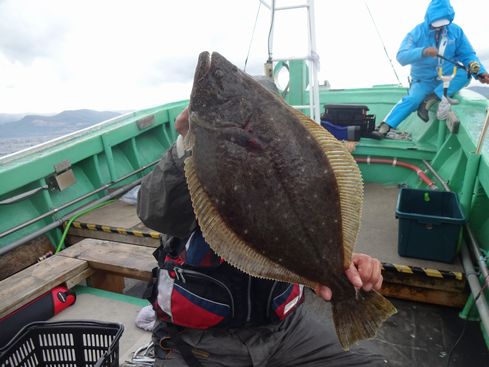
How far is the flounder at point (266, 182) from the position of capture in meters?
1.45

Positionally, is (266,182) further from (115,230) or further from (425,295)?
(115,230)

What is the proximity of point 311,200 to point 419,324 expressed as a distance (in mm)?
2503

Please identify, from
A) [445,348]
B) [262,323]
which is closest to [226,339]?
[262,323]

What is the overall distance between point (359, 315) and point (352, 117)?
5486mm

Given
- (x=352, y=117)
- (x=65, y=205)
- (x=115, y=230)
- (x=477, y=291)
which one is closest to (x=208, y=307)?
(x=477, y=291)

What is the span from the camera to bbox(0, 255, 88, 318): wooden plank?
9.94 ft

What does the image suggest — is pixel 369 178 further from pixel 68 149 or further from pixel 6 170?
pixel 6 170

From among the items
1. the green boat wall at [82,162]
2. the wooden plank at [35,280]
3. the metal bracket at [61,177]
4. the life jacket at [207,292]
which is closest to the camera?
the life jacket at [207,292]

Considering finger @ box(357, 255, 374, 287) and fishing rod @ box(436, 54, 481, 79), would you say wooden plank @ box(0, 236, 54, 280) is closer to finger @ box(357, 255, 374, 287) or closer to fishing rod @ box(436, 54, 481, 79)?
finger @ box(357, 255, 374, 287)

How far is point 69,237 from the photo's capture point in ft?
15.6

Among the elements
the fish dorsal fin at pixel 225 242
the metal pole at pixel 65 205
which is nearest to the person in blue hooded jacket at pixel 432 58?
the metal pole at pixel 65 205

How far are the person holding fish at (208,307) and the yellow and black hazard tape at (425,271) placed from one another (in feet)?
4.47

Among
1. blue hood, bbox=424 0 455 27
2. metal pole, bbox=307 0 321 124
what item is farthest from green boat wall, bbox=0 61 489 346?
metal pole, bbox=307 0 321 124

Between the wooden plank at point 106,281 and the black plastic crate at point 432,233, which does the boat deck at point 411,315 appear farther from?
the wooden plank at point 106,281
